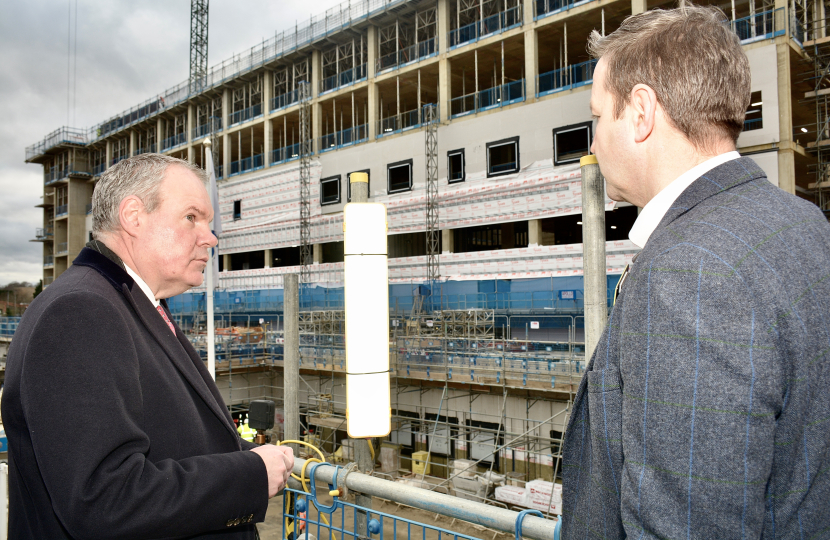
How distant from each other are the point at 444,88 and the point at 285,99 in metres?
11.6

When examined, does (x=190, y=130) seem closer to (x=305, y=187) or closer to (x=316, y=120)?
(x=316, y=120)

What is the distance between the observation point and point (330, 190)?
29000 mm

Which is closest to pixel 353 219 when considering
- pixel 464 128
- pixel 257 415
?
pixel 257 415

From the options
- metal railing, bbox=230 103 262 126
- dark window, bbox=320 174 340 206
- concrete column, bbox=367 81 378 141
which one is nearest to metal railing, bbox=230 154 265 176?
metal railing, bbox=230 103 262 126

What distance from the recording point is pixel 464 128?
23.5 m

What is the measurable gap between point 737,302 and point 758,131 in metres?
19.3

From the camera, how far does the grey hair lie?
183 cm

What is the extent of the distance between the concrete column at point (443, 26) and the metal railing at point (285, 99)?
10.1 meters

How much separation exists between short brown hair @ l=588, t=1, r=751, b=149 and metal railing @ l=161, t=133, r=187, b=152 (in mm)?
42291

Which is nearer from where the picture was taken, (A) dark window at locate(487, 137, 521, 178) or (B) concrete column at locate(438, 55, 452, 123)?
(A) dark window at locate(487, 137, 521, 178)

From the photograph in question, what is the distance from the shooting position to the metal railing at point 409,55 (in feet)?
83.6

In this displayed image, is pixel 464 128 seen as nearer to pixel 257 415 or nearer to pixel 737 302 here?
pixel 257 415

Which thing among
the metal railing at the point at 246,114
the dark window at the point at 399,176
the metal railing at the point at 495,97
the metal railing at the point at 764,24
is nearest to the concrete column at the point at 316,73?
the metal railing at the point at 246,114

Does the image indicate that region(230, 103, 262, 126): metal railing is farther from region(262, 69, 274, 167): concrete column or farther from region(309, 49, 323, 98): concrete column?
region(309, 49, 323, 98): concrete column
